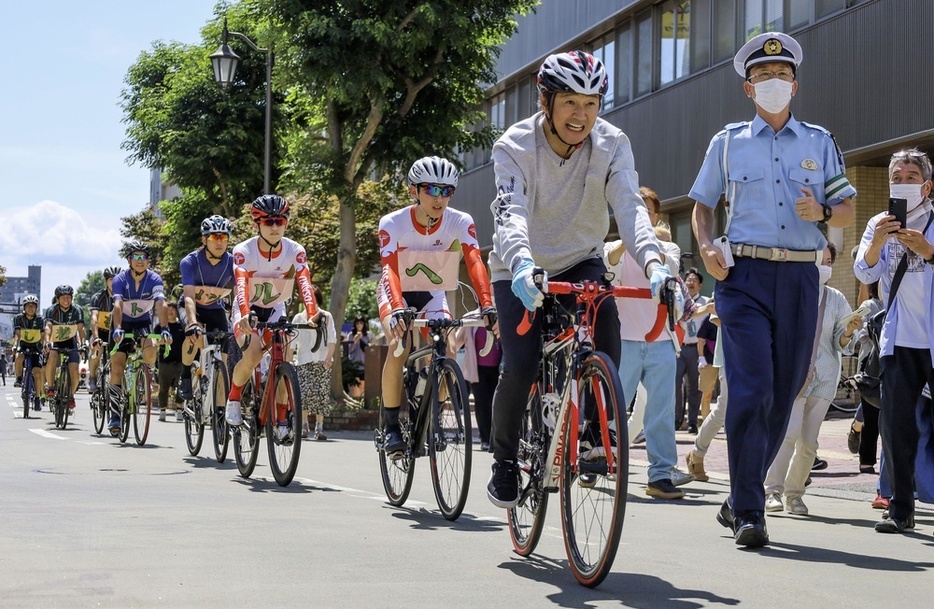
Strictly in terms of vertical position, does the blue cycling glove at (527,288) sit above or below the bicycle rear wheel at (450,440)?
above

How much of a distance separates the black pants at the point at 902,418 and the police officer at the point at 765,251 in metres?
1.05

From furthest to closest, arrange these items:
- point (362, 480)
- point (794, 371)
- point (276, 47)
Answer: point (276, 47) → point (362, 480) → point (794, 371)

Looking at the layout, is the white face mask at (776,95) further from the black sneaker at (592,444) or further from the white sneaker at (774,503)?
the white sneaker at (774,503)

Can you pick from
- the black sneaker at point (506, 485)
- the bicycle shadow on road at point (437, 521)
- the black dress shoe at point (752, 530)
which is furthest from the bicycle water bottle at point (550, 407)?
the bicycle shadow on road at point (437, 521)

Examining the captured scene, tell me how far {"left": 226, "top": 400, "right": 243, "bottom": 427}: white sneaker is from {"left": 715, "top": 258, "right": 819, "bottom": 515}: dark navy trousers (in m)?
5.20

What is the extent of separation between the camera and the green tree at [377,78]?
2370cm

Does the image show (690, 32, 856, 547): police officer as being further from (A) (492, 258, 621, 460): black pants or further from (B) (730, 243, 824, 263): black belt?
(A) (492, 258, 621, 460): black pants

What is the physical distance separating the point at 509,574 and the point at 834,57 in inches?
656

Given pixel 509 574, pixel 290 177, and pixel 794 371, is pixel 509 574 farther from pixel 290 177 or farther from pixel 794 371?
pixel 290 177

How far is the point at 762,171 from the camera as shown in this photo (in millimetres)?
6887

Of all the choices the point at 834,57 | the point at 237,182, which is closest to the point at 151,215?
the point at 237,182

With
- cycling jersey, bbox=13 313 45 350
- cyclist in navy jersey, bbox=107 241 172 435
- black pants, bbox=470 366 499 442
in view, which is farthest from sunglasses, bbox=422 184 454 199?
cycling jersey, bbox=13 313 45 350

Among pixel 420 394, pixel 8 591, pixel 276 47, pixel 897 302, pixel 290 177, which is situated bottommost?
pixel 8 591

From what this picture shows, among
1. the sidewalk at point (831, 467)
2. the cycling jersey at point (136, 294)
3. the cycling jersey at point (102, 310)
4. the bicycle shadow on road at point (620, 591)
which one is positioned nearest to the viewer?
the bicycle shadow on road at point (620, 591)
